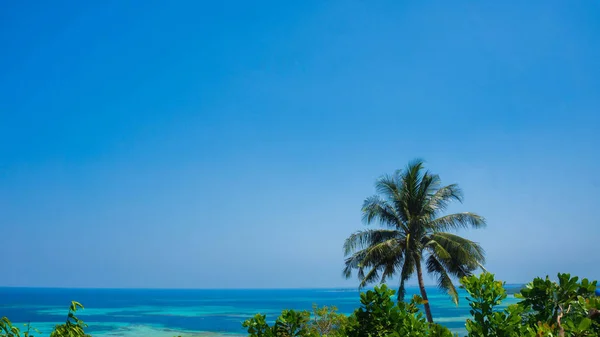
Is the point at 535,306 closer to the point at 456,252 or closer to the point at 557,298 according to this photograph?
the point at 557,298

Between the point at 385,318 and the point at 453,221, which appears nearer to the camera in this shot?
the point at 385,318

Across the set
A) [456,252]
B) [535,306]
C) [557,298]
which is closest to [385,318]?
[535,306]

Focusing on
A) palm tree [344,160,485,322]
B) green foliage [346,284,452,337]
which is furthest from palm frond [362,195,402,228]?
green foliage [346,284,452,337]

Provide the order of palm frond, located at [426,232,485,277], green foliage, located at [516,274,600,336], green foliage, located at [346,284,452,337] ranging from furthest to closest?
palm frond, located at [426,232,485,277], green foliage, located at [346,284,452,337], green foliage, located at [516,274,600,336]

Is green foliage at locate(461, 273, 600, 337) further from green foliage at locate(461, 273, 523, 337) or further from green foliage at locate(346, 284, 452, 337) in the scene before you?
green foliage at locate(346, 284, 452, 337)

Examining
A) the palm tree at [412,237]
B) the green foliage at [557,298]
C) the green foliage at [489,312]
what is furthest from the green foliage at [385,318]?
the palm tree at [412,237]

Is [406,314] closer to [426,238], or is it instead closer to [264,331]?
[264,331]

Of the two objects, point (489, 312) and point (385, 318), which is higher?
point (489, 312)

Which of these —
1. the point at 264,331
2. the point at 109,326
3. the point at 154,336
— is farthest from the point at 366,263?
the point at 109,326

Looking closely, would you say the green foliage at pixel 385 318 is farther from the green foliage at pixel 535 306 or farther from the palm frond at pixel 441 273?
the palm frond at pixel 441 273

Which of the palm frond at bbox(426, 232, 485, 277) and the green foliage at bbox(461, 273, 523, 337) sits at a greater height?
the palm frond at bbox(426, 232, 485, 277)

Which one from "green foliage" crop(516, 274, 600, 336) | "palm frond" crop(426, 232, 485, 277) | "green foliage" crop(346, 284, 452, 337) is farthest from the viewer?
"palm frond" crop(426, 232, 485, 277)

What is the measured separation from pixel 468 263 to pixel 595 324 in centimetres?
1147

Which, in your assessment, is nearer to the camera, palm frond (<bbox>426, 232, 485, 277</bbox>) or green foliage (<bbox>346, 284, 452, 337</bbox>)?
green foliage (<bbox>346, 284, 452, 337</bbox>)
